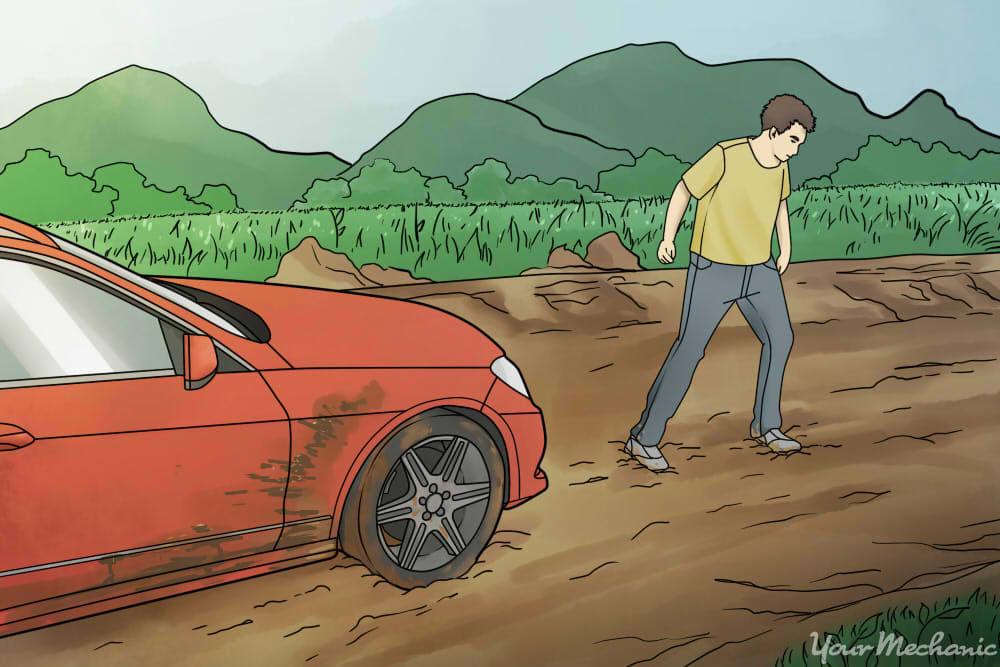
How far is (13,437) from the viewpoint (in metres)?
2.06

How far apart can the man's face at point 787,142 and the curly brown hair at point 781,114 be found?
16 mm

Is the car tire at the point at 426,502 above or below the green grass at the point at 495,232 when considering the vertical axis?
below

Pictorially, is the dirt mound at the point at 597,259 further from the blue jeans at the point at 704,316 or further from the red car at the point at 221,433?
the red car at the point at 221,433

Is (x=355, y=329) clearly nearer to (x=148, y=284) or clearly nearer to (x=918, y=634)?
(x=148, y=284)

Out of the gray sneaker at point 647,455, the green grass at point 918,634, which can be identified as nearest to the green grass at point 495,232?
the gray sneaker at point 647,455

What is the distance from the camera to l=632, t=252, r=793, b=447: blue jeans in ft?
10.3

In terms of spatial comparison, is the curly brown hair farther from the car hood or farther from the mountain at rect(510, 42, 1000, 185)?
the car hood

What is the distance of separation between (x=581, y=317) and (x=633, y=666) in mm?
1398

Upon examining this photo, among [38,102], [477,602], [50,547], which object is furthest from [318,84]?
[477,602]

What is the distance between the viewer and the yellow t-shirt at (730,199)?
311 cm

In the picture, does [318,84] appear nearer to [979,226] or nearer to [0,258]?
[0,258]

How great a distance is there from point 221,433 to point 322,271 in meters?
0.65

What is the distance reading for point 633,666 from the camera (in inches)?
124

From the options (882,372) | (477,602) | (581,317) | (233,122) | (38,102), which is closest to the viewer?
(38,102)
